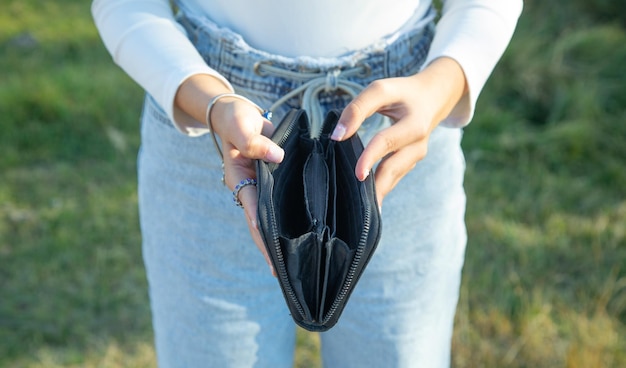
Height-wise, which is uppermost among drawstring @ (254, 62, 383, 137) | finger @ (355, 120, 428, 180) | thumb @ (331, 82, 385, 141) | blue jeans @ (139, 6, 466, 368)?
thumb @ (331, 82, 385, 141)

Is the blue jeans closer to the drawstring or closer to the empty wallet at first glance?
the drawstring

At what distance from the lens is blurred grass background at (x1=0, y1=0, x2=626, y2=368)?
2.32 m

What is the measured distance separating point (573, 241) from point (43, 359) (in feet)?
5.62

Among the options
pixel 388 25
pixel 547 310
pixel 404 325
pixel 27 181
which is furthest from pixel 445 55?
pixel 27 181

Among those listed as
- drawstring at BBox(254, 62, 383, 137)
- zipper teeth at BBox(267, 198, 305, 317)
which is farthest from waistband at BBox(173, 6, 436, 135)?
zipper teeth at BBox(267, 198, 305, 317)

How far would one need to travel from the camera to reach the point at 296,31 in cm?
106

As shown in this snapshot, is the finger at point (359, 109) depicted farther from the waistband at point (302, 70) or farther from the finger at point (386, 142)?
the waistband at point (302, 70)

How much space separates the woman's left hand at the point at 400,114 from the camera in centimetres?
92

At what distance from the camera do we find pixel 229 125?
0.92m

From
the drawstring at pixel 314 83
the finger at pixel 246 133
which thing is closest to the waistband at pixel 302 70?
the drawstring at pixel 314 83

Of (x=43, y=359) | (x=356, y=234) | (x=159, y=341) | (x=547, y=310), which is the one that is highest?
(x=356, y=234)

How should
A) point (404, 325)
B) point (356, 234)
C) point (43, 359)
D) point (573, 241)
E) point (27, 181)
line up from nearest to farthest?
point (356, 234) < point (404, 325) < point (43, 359) < point (573, 241) < point (27, 181)

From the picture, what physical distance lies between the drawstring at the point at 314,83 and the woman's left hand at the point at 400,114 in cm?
9

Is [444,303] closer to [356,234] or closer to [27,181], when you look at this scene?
[356,234]
